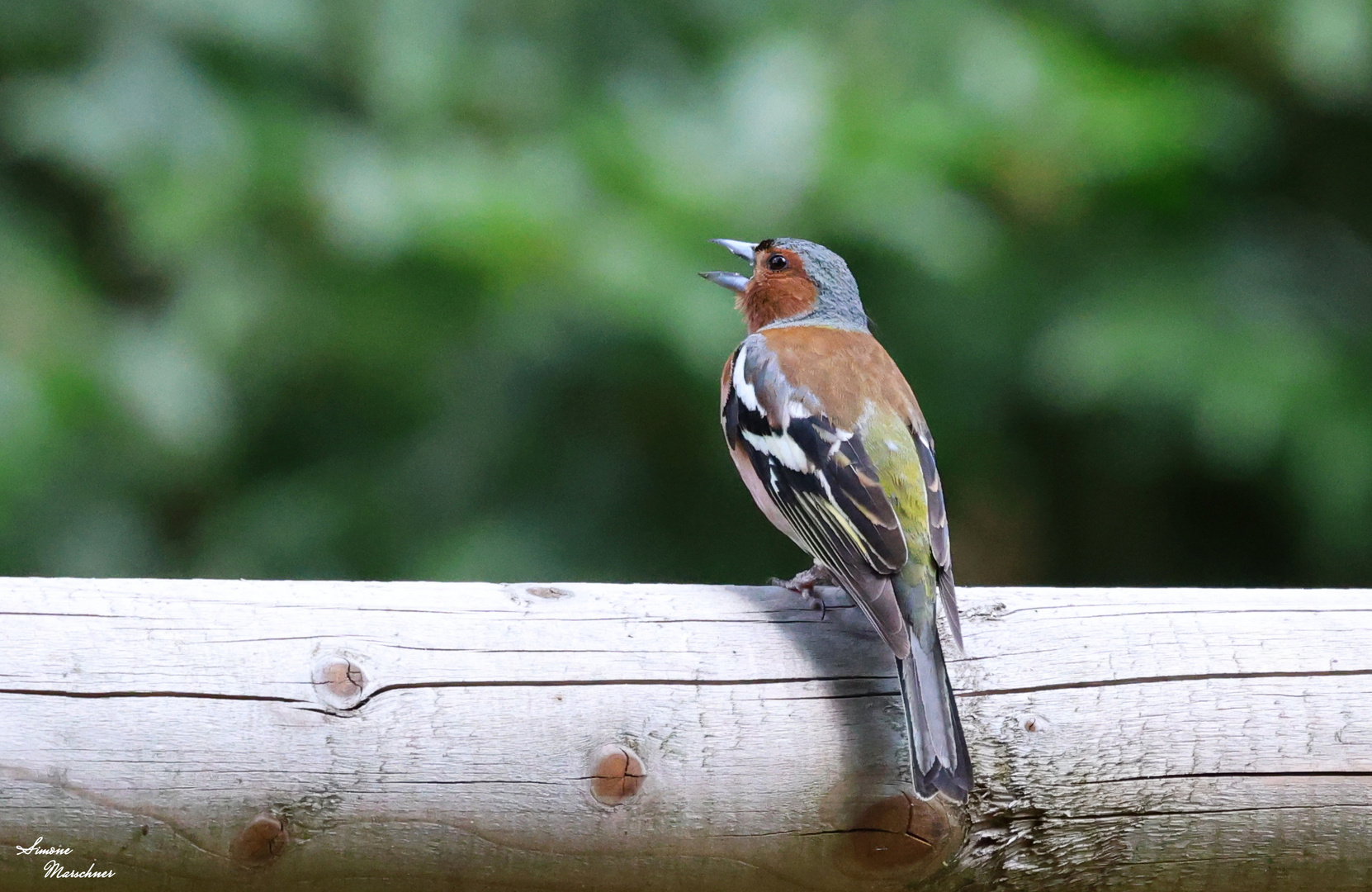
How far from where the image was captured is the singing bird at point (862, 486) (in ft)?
7.36

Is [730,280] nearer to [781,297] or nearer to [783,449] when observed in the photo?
[781,297]

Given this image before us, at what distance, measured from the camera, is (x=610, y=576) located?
5.82 metres

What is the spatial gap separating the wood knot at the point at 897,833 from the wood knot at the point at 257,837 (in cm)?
90

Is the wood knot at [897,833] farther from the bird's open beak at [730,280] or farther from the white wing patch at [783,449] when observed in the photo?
the bird's open beak at [730,280]

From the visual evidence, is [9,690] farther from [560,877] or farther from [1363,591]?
[1363,591]

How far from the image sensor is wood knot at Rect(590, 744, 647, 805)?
7.03 ft

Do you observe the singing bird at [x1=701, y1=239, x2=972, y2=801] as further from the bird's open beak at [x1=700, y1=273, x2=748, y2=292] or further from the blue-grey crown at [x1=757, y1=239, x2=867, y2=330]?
the bird's open beak at [x1=700, y1=273, x2=748, y2=292]

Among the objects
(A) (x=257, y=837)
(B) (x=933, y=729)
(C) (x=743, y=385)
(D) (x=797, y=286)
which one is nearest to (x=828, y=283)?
(D) (x=797, y=286)

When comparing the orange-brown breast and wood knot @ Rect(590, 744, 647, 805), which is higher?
the orange-brown breast

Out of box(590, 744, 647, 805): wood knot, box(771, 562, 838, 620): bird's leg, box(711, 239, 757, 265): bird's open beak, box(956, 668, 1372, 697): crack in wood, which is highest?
box(711, 239, 757, 265): bird's open beak

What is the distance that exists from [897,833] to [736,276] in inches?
88.1

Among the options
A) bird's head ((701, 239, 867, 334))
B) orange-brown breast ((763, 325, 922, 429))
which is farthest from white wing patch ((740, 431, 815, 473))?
bird's head ((701, 239, 867, 334))

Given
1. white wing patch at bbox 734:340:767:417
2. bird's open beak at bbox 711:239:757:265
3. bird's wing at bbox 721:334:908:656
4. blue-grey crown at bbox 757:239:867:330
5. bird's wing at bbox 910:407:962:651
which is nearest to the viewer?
bird's wing at bbox 910:407:962:651

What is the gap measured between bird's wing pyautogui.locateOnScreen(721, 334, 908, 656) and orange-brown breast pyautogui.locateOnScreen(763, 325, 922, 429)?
0.10 ft
